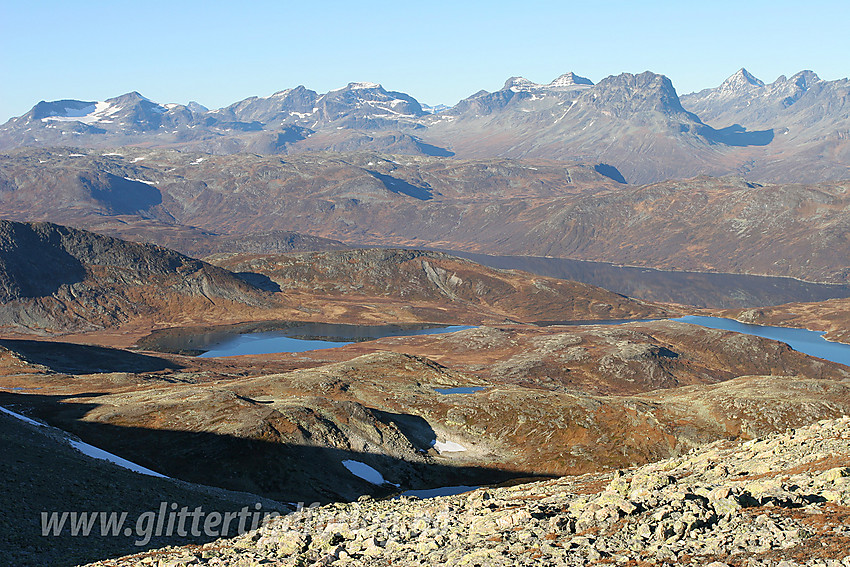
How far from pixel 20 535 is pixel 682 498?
1485 inches

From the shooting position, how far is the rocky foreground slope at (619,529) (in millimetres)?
26500

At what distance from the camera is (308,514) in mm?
47344

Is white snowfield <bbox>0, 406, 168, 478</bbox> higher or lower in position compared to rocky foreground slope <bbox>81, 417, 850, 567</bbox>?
lower

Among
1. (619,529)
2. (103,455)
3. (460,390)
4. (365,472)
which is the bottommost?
(460,390)

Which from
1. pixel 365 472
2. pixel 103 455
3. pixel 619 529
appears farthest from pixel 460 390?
pixel 619 529

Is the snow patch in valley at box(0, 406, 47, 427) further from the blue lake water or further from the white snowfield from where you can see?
the blue lake water

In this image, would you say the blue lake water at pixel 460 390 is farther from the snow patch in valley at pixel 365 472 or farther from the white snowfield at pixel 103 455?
the white snowfield at pixel 103 455

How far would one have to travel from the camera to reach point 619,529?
1172 inches

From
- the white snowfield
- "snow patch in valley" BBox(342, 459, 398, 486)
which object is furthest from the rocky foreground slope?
"snow patch in valley" BBox(342, 459, 398, 486)

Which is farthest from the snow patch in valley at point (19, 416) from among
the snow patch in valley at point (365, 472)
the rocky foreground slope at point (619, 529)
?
the rocky foreground slope at point (619, 529)

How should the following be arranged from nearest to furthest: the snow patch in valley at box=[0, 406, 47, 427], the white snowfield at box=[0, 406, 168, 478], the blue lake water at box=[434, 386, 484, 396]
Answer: the white snowfield at box=[0, 406, 168, 478]
the snow patch in valley at box=[0, 406, 47, 427]
the blue lake water at box=[434, 386, 484, 396]

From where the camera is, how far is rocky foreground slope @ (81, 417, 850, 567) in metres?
26.5

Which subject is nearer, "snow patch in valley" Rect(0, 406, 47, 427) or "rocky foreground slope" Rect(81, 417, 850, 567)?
"rocky foreground slope" Rect(81, 417, 850, 567)

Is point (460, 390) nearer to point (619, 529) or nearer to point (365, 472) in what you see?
point (365, 472)
